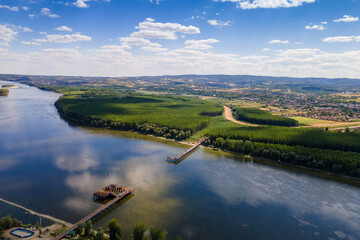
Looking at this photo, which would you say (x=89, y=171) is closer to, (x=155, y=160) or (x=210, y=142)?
(x=155, y=160)

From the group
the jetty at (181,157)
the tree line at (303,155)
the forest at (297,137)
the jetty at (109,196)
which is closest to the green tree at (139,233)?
the jetty at (109,196)

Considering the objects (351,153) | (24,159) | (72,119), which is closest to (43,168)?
(24,159)

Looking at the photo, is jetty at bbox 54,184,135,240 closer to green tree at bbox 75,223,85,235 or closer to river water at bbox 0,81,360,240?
river water at bbox 0,81,360,240

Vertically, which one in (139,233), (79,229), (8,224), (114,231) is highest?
(139,233)

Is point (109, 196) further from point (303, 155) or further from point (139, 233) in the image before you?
point (303, 155)

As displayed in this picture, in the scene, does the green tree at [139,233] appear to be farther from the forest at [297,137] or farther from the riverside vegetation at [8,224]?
the forest at [297,137]

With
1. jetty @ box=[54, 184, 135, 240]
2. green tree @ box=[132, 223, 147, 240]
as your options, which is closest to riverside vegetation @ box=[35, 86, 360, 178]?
jetty @ box=[54, 184, 135, 240]

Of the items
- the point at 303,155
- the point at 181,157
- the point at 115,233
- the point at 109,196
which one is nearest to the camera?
the point at 115,233

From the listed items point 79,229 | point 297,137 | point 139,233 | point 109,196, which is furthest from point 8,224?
point 297,137

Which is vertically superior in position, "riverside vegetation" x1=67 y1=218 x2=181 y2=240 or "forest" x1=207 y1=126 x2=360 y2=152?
"forest" x1=207 y1=126 x2=360 y2=152
